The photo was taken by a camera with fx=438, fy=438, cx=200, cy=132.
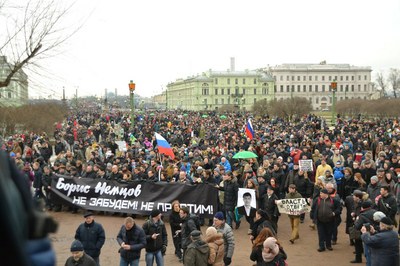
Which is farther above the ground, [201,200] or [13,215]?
[13,215]

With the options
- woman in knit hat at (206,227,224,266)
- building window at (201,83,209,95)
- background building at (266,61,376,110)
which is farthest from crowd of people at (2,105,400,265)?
background building at (266,61,376,110)

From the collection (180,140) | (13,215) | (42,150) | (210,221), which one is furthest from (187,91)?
(13,215)

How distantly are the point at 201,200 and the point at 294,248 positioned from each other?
3.02m

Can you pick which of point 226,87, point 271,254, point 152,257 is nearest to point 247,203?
point 152,257

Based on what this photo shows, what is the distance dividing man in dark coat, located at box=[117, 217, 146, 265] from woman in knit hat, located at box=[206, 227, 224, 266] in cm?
139

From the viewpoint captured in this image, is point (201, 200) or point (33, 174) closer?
point (201, 200)

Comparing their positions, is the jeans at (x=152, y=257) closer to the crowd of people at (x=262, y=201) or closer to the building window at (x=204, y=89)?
the crowd of people at (x=262, y=201)

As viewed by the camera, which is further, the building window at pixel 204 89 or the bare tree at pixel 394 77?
the building window at pixel 204 89

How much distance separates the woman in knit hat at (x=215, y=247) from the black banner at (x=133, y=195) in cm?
536

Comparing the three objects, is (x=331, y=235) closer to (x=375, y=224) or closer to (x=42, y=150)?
(x=375, y=224)

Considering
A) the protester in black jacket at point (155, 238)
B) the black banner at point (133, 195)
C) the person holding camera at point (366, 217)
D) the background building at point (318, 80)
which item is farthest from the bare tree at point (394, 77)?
the protester in black jacket at point (155, 238)

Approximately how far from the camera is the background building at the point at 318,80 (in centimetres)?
12975

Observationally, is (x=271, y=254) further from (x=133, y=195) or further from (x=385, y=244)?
(x=133, y=195)

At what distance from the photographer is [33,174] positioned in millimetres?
14773
